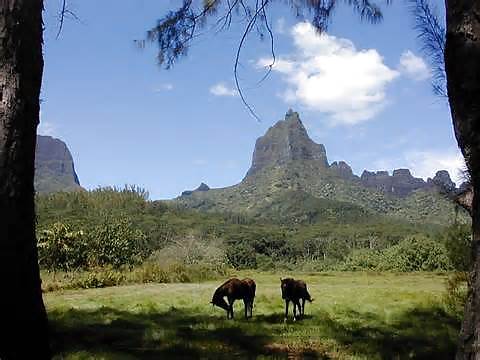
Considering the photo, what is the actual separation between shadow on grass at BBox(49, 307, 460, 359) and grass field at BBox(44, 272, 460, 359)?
11 mm

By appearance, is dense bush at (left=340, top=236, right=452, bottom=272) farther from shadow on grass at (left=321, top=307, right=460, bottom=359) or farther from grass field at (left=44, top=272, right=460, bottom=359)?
shadow on grass at (left=321, top=307, right=460, bottom=359)

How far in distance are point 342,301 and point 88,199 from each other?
305 ft

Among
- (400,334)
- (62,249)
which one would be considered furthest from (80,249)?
(400,334)

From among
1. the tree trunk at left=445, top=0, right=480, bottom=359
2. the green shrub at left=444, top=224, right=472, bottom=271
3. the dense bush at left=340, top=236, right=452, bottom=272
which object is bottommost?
the dense bush at left=340, top=236, right=452, bottom=272

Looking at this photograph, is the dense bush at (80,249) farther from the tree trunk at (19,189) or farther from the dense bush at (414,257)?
the tree trunk at (19,189)

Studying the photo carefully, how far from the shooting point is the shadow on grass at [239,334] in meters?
5.89

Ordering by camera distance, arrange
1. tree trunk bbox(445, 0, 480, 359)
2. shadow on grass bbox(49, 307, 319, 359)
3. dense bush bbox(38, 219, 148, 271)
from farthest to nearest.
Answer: dense bush bbox(38, 219, 148, 271), shadow on grass bbox(49, 307, 319, 359), tree trunk bbox(445, 0, 480, 359)

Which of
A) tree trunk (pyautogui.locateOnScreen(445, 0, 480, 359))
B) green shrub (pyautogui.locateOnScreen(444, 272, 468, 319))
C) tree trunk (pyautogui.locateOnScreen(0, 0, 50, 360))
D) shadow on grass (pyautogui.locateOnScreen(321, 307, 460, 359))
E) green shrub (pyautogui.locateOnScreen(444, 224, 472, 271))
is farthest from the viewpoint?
green shrub (pyautogui.locateOnScreen(444, 272, 468, 319))

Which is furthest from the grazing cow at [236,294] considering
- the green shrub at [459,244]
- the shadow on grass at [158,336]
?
the green shrub at [459,244]

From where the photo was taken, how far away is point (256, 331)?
A: 753cm

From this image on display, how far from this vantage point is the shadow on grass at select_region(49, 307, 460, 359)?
19.3 feet

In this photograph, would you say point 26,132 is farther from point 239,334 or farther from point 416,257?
point 416,257

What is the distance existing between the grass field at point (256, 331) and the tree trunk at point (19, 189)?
1.80 meters

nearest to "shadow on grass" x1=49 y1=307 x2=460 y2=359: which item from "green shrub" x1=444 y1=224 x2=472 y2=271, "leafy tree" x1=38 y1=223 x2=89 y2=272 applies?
"green shrub" x1=444 y1=224 x2=472 y2=271
